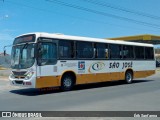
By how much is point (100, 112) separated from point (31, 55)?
6632 millimetres

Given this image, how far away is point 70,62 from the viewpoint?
17078 mm

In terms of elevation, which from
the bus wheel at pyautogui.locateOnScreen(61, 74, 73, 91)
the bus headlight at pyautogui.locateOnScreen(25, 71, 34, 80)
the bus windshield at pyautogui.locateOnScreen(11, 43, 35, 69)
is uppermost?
the bus windshield at pyautogui.locateOnScreen(11, 43, 35, 69)

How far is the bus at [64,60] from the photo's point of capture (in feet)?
50.5

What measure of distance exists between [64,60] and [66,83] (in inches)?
49.4

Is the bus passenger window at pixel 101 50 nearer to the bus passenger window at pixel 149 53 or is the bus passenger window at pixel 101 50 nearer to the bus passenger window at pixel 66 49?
the bus passenger window at pixel 66 49

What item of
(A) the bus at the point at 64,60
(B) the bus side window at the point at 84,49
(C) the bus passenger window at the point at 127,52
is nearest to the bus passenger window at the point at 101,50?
(A) the bus at the point at 64,60

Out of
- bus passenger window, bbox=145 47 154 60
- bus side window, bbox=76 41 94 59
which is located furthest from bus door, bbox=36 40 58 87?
bus passenger window, bbox=145 47 154 60

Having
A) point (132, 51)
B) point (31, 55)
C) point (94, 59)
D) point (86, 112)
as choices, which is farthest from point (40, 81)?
point (132, 51)

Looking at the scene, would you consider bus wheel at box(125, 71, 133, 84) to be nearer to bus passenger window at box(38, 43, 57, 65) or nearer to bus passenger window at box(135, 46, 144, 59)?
bus passenger window at box(135, 46, 144, 59)

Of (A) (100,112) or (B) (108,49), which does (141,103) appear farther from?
(B) (108,49)

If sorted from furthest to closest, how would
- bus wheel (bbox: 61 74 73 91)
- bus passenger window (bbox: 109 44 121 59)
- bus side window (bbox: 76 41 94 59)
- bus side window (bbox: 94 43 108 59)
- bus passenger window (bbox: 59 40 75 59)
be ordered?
bus passenger window (bbox: 109 44 121 59) → bus side window (bbox: 94 43 108 59) → bus side window (bbox: 76 41 94 59) → bus wheel (bbox: 61 74 73 91) → bus passenger window (bbox: 59 40 75 59)

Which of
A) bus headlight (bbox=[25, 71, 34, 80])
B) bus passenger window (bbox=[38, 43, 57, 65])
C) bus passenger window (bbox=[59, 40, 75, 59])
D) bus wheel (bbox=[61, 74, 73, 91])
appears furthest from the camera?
bus wheel (bbox=[61, 74, 73, 91])

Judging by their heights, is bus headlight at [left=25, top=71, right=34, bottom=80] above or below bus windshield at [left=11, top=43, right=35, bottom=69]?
below

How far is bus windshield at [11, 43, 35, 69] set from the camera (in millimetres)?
15421
